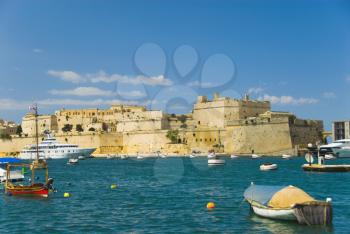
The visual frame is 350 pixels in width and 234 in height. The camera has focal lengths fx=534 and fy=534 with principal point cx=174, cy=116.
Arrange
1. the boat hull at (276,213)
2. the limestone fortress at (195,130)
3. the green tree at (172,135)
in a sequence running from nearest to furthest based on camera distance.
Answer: the boat hull at (276,213), the limestone fortress at (195,130), the green tree at (172,135)

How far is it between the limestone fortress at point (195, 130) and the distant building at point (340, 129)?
3.17 meters

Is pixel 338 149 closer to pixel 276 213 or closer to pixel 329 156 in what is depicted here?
pixel 329 156

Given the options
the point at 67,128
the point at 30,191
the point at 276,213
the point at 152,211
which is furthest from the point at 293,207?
the point at 67,128

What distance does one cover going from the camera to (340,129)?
69000mm

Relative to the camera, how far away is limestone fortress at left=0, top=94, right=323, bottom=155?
59.5m

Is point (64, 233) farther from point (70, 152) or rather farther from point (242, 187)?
point (70, 152)

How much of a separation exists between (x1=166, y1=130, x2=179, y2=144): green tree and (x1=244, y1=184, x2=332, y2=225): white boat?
52267 millimetres

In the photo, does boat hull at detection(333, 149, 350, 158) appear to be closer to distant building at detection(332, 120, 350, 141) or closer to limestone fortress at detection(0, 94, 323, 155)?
limestone fortress at detection(0, 94, 323, 155)

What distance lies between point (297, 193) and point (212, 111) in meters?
54.5

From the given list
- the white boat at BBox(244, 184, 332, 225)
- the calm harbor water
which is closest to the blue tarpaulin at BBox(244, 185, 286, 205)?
the white boat at BBox(244, 184, 332, 225)

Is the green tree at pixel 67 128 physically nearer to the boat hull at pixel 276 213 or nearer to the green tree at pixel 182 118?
the green tree at pixel 182 118

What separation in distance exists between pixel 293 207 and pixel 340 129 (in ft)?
192

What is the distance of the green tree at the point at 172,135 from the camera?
67688mm

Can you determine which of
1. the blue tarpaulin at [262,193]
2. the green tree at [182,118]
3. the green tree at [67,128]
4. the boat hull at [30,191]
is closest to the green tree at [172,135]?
the green tree at [182,118]
